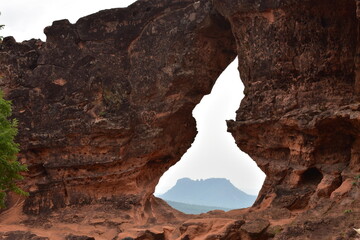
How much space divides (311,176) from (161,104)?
7744 mm

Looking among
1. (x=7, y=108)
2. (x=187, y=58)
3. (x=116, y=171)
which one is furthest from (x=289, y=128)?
(x=7, y=108)

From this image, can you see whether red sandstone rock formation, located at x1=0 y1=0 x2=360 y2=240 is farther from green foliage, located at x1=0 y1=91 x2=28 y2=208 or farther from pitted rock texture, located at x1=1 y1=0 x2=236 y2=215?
green foliage, located at x1=0 y1=91 x2=28 y2=208

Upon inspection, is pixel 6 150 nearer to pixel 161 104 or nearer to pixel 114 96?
pixel 114 96

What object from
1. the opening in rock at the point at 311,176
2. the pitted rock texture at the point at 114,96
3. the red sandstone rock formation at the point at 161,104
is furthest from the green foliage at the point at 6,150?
the opening in rock at the point at 311,176

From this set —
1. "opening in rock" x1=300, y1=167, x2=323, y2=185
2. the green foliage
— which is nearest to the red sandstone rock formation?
"opening in rock" x1=300, y1=167, x2=323, y2=185

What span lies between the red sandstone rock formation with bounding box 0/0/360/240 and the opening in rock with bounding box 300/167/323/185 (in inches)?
2.0

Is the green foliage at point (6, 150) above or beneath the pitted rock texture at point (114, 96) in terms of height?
beneath

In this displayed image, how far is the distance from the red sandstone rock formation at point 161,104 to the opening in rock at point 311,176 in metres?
0.05

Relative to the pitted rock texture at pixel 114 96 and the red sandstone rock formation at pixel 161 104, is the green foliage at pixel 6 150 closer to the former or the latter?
the red sandstone rock formation at pixel 161 104

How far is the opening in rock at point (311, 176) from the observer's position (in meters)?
18.1

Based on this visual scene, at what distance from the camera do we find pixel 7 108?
17578 mm

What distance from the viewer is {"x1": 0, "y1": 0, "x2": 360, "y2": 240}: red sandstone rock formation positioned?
713 inches

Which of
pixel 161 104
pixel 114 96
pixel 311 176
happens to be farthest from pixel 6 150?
pixel 311 176

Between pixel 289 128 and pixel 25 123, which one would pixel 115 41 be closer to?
pixel 25 123
